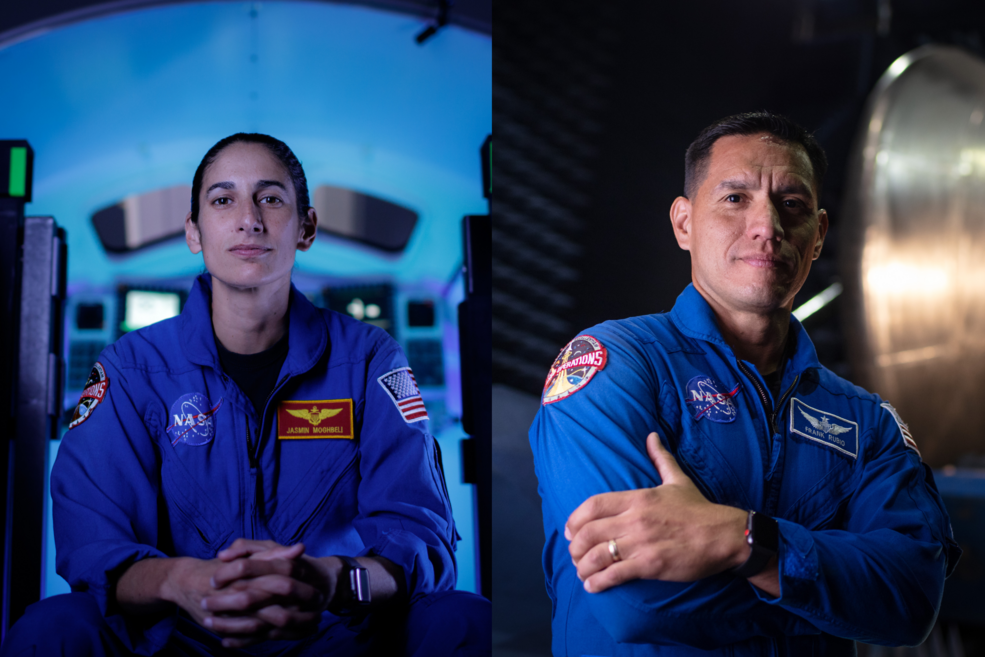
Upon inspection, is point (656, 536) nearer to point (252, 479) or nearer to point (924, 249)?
point (252, 479)

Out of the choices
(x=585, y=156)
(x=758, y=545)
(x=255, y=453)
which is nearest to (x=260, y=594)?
(x=255, y=453)

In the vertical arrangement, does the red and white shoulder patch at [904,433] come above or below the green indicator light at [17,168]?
below

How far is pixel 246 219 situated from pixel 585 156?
3.41ft

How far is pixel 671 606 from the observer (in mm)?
1430

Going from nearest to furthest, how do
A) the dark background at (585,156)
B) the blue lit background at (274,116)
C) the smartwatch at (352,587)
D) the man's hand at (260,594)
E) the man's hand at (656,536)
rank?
1. the man's hand at (656,536)
2. the man's hand at (260,594)
3. the smartwatch at (352,587)
4. the blue lit background at (274,116)
5. the dark background at (585,156)

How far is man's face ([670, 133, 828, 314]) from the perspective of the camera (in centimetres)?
177

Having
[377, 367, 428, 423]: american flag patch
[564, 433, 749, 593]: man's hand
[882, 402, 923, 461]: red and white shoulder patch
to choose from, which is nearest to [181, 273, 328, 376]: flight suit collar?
[377, 367, 428, 423]: american flag patch

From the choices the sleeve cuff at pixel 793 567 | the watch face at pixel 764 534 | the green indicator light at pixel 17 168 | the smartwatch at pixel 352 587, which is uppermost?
the green indicator light at pixel 17 168

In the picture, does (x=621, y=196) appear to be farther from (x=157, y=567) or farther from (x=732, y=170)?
(x=157, y=567)

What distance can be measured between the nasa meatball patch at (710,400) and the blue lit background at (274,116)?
2.13ft

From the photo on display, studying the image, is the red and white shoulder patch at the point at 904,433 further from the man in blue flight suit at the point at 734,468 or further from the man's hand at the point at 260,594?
the man's hand at the point at 260,594

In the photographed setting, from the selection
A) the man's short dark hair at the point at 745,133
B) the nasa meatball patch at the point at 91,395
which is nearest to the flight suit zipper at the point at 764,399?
the man's short dark hair at the point at 745,133

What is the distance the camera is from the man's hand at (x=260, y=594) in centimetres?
158

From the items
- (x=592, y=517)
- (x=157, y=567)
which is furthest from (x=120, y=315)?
(x=592, y=517)
